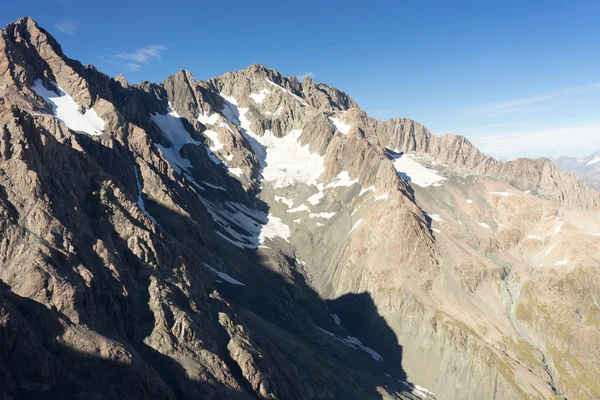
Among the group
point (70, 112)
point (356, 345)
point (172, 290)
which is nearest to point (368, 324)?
point (356, 345)

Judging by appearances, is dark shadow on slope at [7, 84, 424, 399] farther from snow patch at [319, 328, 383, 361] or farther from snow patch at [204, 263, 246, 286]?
snow patch at [204, 263, 246, 286]

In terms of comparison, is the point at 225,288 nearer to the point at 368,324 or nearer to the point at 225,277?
the point at 225,277

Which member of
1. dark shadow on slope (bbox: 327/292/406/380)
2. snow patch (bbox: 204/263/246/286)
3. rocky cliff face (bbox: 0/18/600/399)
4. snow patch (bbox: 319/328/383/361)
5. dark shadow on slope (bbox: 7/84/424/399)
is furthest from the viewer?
dark shadow on slope (bbox: 327/292/406/380)

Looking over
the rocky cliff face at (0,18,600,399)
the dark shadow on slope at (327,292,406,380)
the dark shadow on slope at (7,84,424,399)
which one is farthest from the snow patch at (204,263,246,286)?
the dark shadow on slope at (327,292,406,380)

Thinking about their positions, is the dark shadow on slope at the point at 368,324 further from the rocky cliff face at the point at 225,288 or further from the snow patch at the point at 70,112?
the snow patch at the point at 70,112

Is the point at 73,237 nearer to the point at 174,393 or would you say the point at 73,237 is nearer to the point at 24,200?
the point at 24,200

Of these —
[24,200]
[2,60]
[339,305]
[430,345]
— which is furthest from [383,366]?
[2,60]
